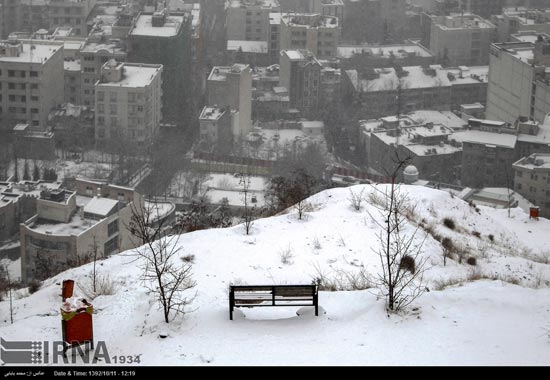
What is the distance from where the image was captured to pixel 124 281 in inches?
348

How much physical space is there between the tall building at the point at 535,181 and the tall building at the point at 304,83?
12.4 meters

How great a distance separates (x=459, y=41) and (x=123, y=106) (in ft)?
65.7

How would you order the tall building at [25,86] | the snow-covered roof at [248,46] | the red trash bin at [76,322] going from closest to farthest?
the red trash bin at [76,322], the tall building at [25,86], the snow-covered roof at [248,46]

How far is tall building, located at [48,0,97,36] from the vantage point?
47.3m

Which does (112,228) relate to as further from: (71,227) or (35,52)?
(35,52)

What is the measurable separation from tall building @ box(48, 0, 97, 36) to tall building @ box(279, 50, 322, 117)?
12109mm

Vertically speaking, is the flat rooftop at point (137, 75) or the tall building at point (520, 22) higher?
the tall building at point (520, 22)

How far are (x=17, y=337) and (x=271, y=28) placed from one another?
4040 centimetres

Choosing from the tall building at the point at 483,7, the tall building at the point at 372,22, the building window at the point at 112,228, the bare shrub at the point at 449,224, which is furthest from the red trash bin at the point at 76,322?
the tall building at the point at 483,7

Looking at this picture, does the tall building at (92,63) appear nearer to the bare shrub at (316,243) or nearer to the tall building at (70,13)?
the tall building at (70,13)

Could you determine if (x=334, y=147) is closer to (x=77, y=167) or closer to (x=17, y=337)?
(x=77, y=167)

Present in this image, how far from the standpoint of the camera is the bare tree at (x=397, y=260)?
7742 millimetres

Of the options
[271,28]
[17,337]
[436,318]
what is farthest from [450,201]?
[271,28]
